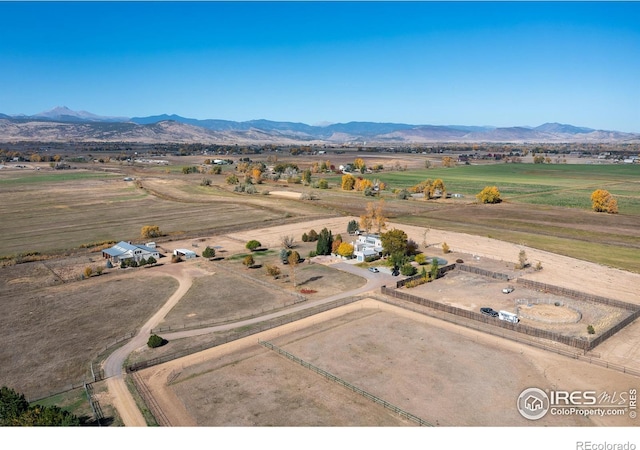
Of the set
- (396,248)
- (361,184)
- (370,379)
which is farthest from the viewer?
(361,184)

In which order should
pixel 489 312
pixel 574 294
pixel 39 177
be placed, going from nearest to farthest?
pixel 489 312
pixel 574 294
pixel 39 177

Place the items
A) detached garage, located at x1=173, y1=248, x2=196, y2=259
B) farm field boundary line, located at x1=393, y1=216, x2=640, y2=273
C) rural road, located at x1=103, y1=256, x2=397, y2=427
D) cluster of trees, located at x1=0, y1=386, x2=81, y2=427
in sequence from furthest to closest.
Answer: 1. detached garage, located at x1=173, y1=248, x2=196, y2=259
2. farm field boundary line, located at x1=393, y1=216, x2=640, y2=273
3. rural road, located at x1=103, y1=256, x2=397, y2=427
4. cluster of trees, located at x1=0, y1=386, x2=81, y2=427

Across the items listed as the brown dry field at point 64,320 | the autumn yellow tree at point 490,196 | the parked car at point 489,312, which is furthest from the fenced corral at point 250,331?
the autumn yellow tree at point 490,196

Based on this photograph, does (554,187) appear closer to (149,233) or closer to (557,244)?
(557,244)

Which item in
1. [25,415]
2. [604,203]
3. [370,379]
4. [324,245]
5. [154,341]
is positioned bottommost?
[370,379]

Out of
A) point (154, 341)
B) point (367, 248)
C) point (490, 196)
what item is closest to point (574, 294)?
point (367, 248)

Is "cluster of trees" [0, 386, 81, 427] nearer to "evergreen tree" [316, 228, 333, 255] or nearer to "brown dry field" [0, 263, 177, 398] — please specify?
"brown dry field" [0, 263, 177, 398]

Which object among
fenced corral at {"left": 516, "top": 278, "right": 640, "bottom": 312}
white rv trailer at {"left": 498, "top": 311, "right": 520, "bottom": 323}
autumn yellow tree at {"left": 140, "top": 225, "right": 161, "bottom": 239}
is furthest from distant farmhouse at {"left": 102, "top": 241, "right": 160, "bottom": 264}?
fenced corral at {"left": 516, "top": 278, "right": 640, "bottom": 312}
